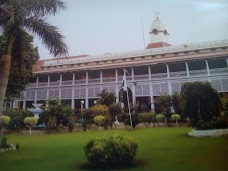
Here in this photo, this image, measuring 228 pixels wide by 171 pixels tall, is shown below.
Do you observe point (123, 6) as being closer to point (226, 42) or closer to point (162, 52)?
point (162, 52)

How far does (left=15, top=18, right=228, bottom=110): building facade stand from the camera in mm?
4137

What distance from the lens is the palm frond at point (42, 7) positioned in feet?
12.9

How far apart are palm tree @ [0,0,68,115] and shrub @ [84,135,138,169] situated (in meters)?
1.61

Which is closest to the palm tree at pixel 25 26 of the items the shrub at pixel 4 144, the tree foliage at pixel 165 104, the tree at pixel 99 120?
the shrub at pixel 4 144

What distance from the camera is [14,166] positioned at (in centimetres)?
333

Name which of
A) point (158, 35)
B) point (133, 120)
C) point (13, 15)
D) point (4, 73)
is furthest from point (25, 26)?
point (133, 120)

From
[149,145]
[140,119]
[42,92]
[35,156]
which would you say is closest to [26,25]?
[42,92]

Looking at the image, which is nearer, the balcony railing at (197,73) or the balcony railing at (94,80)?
the balcony railing at (197,73)

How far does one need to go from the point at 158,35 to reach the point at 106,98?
4.49 ft

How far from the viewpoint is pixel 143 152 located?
11.5 feet

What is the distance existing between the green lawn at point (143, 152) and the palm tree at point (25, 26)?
80 centimetres

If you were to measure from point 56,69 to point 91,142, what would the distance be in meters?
1.56

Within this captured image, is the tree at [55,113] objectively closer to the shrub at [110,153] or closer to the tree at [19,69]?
the tree at [19,69]

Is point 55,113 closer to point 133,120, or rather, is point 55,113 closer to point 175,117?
point 133,120
